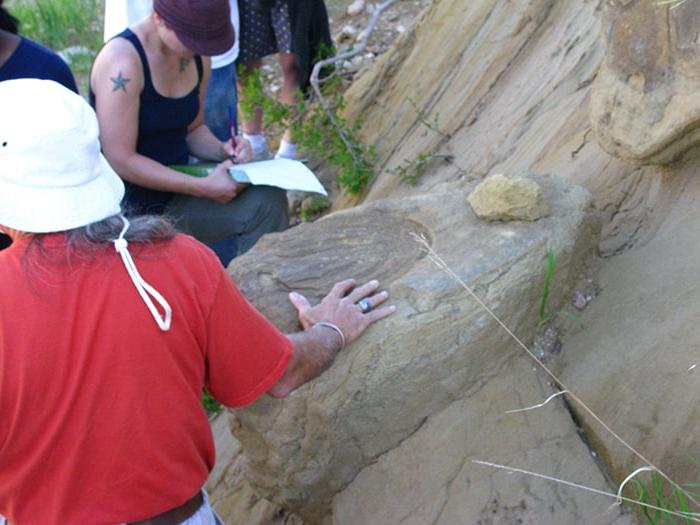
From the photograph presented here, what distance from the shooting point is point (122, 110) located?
314cm

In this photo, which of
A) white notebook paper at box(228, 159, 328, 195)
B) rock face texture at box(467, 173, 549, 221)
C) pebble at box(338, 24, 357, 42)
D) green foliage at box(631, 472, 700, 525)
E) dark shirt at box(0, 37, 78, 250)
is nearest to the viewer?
green foliage at box(631, 472, 700, 525)

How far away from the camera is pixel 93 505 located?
182cm

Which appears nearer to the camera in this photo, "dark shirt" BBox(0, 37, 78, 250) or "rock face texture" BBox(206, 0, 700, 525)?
"rock face texture" BBox(206, 0, 700, 525)

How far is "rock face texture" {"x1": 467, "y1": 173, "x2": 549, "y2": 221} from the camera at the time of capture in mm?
2609

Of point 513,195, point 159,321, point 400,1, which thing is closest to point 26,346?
point 159,321

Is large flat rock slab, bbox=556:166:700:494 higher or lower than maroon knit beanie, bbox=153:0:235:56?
higher

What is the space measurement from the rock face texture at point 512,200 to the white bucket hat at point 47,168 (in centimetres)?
122

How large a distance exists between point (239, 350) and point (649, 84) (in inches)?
59.5

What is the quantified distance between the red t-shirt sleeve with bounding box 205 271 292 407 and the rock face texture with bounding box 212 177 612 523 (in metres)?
0.42

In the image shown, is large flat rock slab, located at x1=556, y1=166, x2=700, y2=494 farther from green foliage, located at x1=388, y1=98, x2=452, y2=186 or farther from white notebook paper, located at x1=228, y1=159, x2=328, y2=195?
green foliage, located at x1=388, y1=98, x2=452, y2=186

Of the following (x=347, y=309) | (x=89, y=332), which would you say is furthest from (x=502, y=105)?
(x=89, y=332)

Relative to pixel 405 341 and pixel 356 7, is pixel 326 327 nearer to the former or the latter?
pixel 405 341

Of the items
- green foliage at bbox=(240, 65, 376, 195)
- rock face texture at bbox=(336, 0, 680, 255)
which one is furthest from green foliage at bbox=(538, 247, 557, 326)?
green foliage at bbox=(240, 65, 376, 195)

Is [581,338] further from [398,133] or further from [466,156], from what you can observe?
[398,133]
